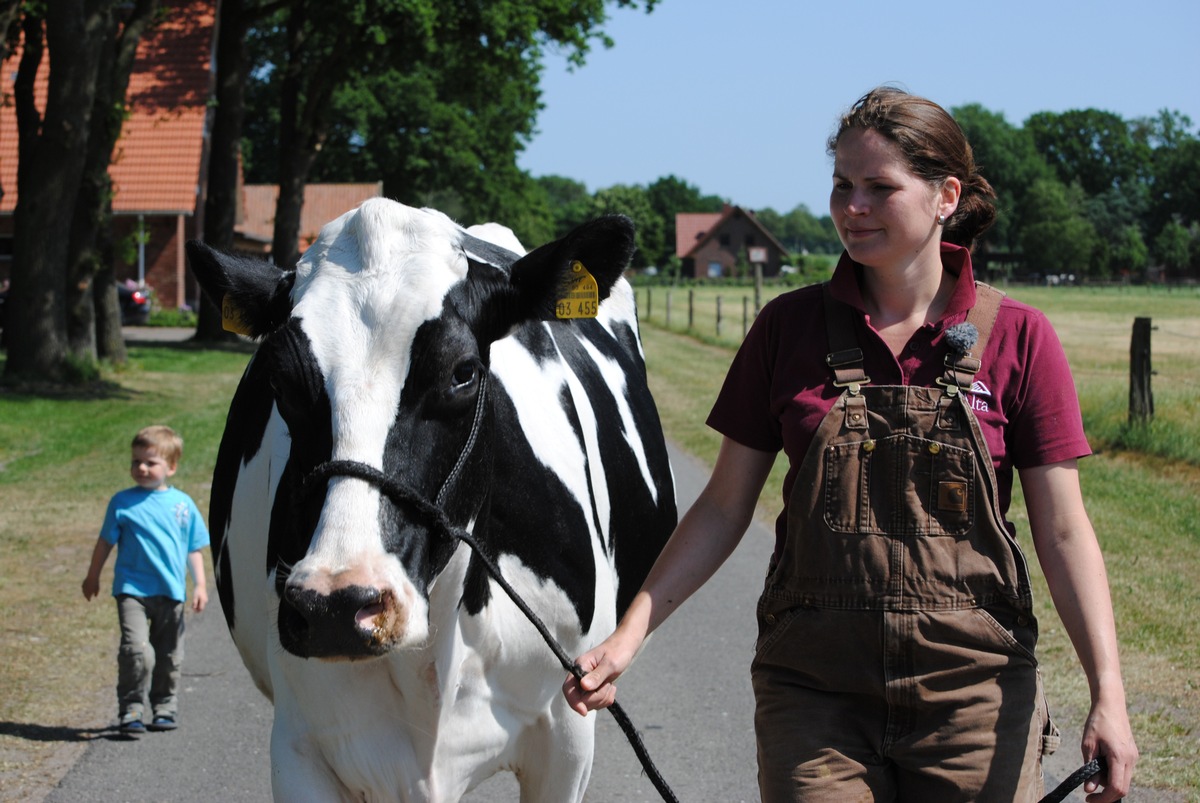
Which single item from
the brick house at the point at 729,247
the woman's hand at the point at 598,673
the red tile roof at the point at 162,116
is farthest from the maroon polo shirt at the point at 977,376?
the brick house at the point at 729,247

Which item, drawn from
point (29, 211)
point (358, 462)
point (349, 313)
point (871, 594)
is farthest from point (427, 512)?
point (29, 211)

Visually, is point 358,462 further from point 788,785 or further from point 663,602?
point 788,785

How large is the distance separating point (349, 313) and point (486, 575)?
31.9 inches

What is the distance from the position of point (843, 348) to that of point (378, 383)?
3.03 feet

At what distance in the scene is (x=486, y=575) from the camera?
10.6 ft

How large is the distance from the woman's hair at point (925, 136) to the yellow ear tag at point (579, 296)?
0.71 meters

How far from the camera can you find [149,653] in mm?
5590

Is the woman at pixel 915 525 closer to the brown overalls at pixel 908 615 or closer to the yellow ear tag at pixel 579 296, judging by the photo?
the brown overalls at pixel 908 615

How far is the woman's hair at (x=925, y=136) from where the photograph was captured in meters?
2.62

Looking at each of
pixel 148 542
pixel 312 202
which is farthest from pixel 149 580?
pixel 312 202

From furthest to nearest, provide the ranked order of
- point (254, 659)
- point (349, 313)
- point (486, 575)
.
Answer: point (254, 659) < point (486, 575) < point (349, 313)

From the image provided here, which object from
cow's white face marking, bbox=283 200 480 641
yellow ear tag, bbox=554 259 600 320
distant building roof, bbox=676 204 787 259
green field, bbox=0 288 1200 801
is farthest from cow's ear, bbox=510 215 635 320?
distant building roof, bbox=676 204 787 259

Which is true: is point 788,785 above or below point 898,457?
below

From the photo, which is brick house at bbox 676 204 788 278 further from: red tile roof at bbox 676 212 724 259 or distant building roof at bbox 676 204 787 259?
red tile roof at bbox 676 212 724 259
